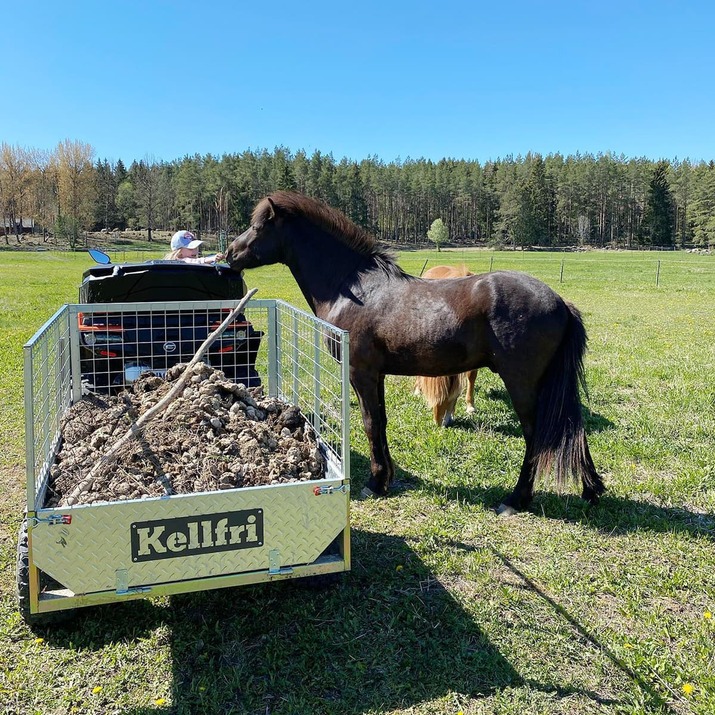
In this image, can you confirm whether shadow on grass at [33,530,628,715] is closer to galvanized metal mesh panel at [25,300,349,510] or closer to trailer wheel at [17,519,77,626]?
trailer wheel at [17,519,77,626]

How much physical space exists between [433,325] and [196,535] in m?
2.51

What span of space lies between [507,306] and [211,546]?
107 inches

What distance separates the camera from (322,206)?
198 inches

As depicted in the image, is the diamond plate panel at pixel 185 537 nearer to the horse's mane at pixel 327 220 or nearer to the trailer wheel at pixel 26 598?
the trailer wheel at pixel 26 598

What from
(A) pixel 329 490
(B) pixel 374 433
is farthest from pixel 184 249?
(A) pixel 329 490

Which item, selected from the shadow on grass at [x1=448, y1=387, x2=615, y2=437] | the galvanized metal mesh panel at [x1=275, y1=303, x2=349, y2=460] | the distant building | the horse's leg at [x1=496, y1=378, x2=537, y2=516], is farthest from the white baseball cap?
the distant building

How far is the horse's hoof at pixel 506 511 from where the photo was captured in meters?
4.50

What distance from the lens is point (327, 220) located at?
4.98 metres

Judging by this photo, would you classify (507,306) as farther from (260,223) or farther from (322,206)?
(260,223)

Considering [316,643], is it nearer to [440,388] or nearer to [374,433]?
[374,433]

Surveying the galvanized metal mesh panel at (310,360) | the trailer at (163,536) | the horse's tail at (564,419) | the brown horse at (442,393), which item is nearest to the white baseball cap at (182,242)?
the galvanized metal mesh panel at (310,360)

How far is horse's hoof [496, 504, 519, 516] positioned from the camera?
4.50m

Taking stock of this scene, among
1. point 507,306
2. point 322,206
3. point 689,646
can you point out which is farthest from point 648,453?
point 322,206

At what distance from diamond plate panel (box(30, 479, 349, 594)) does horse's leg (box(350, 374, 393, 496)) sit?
5.98 feet
